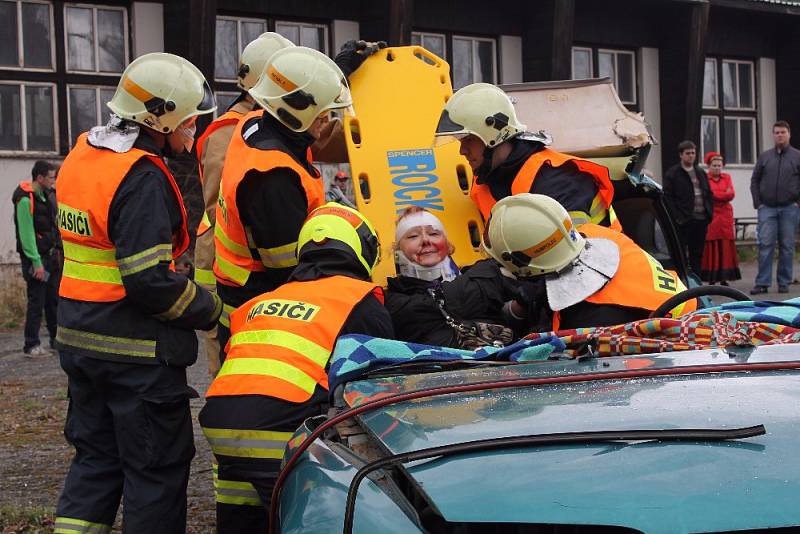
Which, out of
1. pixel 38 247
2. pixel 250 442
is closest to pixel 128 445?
pixel 250 442

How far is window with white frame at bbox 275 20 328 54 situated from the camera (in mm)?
16609

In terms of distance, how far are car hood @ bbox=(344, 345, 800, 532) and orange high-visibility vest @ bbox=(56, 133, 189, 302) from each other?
193 centimetres

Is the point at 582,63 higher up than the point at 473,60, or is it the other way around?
the point at 582,63

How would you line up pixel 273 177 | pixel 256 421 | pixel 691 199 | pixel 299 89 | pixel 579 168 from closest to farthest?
1. pixel 256 421
2. pixel 273 177
3. pixel 299 89
4. pixel 579 168
5. pixel 691 199

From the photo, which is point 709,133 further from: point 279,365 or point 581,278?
point 279,365

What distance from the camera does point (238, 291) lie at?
4.86 m

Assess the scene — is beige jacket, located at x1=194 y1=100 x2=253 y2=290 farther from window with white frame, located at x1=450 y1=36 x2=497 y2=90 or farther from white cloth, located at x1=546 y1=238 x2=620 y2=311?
window with white frame, located at x1=450 y1=36 x2=497 y2=90

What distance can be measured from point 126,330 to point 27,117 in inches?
446

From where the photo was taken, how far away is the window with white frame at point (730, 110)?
73.7 feet

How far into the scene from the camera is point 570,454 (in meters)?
2.08

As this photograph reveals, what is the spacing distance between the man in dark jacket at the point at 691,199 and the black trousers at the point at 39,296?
7.16 meters

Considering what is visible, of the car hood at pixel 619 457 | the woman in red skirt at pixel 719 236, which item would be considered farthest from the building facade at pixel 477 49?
the car hood at pixel 619 457

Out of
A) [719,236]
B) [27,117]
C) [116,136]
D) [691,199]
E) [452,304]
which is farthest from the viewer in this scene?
[719,236]

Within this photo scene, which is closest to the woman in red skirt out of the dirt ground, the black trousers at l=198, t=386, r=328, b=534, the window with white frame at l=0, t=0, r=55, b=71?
the dirt ground
